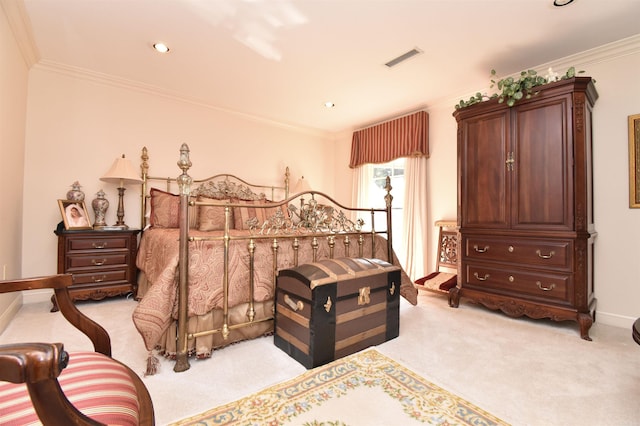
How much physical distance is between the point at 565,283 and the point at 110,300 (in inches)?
172

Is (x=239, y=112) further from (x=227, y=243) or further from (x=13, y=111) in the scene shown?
(x=227, y=243)

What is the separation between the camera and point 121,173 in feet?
10.4

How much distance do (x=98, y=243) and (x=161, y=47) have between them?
6.63ft

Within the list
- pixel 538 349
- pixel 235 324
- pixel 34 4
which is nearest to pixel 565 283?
pixel 538 349

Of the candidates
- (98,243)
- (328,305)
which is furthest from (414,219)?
(98,243)

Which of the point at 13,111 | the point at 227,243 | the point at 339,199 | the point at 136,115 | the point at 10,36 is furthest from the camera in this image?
the point at 339,199

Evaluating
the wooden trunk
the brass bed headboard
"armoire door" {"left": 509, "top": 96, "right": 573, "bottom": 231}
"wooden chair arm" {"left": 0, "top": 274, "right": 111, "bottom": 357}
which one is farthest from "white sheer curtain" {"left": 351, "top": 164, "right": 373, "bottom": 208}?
"wooden chair arm" {"left": 0, "top": 274, "right": 111, "bottom": 357}

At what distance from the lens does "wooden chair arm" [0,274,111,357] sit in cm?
102

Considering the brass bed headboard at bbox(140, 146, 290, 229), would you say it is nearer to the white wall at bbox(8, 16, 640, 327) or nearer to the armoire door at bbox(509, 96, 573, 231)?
the white wall at bbox(8, 16, 640, 327)

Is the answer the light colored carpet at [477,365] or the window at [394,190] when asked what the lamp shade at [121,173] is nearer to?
the light colored carpet at [477,365]

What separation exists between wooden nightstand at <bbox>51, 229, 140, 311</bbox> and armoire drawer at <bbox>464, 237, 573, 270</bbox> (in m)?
3.55

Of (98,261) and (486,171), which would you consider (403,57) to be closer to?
(486,171)

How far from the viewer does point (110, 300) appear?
317 centimetres

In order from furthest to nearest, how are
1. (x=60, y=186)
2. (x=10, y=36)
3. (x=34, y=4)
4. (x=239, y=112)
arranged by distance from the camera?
(x=239, y=112) < (x=60, y=186) < (x=10, y=36) < (x=34, y=4)
